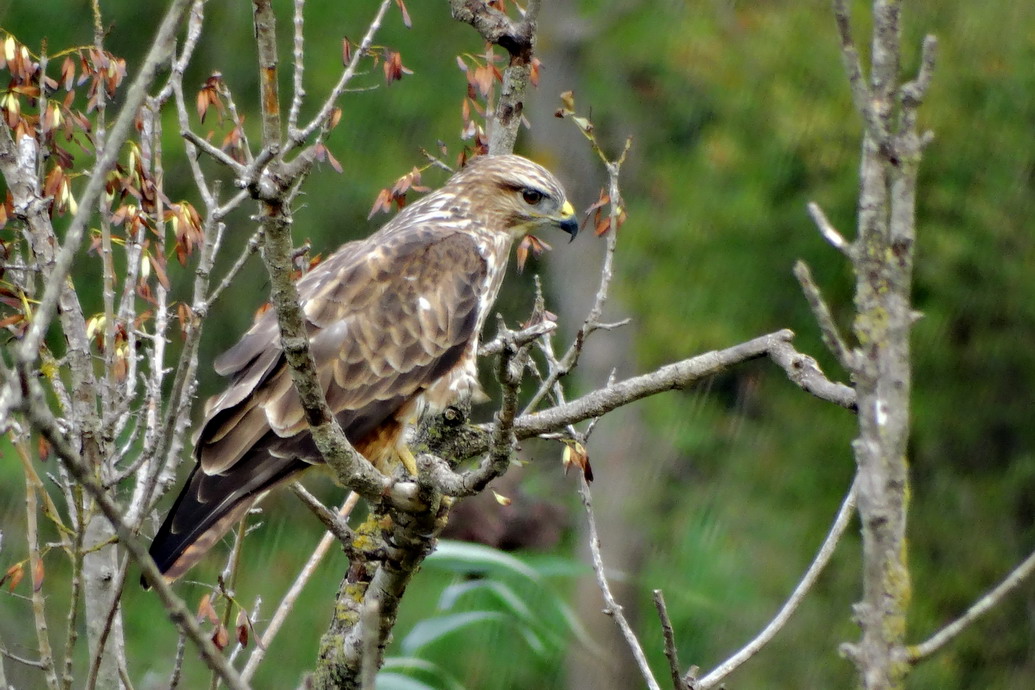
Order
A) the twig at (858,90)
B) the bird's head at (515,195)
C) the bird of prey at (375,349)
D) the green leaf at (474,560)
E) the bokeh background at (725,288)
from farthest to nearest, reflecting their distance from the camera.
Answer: the bokeh background at (725,288), the bird's head at (515,195), the green leaf at (474,560), the bird of prey at (375,349), the twig at (858,90)

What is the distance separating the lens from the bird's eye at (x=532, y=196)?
403cm

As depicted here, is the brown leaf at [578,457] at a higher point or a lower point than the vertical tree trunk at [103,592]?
higher

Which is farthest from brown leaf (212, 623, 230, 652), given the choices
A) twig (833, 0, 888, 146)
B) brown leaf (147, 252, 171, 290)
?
twig (833, 0, 888, 146)

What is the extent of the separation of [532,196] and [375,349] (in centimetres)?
87

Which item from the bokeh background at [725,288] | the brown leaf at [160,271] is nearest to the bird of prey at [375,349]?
the brown leaf at [160,271]

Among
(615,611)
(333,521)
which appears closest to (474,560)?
(333,521)

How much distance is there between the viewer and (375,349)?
348 centimetres

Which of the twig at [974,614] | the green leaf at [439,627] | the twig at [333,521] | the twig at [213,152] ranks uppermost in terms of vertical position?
the twig at [213,152]

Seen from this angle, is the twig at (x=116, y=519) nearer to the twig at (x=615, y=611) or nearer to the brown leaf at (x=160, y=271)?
the twig at (x=615, y=611)

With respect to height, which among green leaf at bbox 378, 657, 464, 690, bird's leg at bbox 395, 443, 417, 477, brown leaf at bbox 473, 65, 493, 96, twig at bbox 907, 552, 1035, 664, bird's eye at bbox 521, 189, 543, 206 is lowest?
twig at bbox 907, 552, 1035, 664

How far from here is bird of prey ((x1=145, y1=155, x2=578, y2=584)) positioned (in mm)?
3076

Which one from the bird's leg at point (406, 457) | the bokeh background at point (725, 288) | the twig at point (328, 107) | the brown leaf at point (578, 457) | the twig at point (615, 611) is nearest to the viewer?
the twig at point (328, 107)

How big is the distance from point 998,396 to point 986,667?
162 cm

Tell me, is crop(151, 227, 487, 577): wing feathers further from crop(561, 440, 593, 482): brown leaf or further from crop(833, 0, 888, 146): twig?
crop(833, 0, 888, 146): twig
